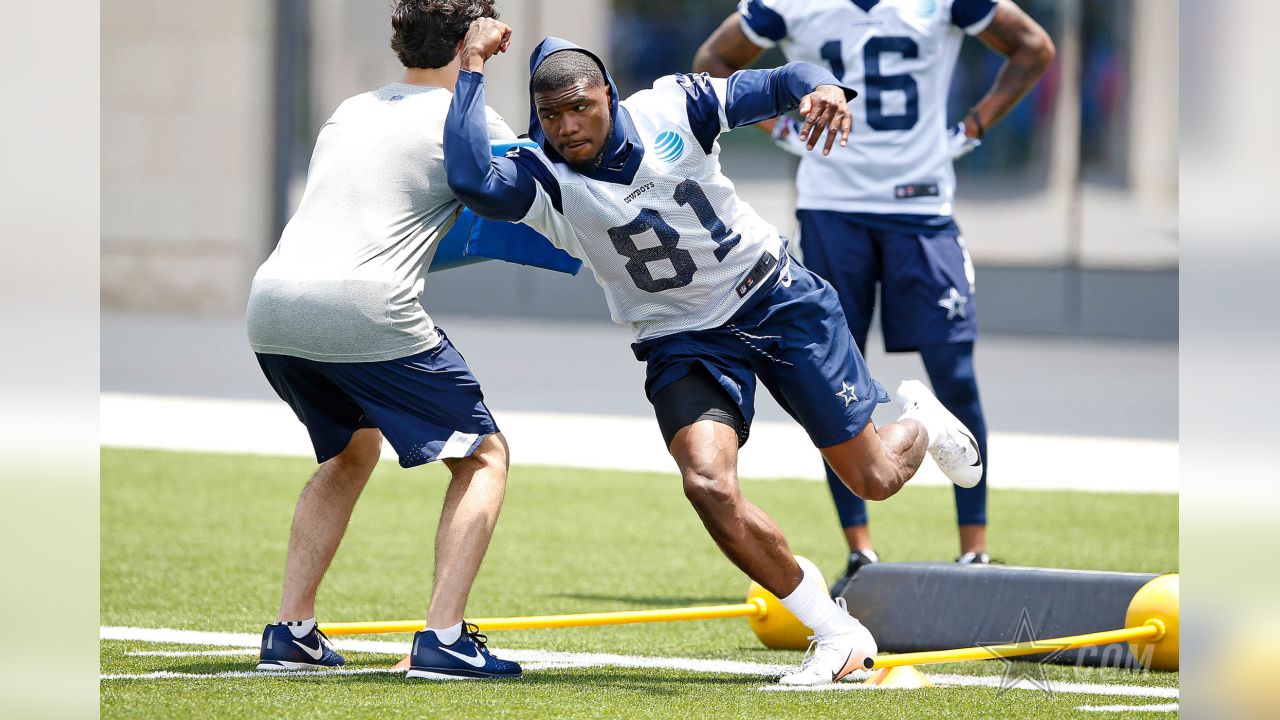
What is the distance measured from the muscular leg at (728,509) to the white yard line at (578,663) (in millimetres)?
310

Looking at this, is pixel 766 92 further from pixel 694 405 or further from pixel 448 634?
pixel 448 634

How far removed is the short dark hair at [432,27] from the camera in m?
4.65

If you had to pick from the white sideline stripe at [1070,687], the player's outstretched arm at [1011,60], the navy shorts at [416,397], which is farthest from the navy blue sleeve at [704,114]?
the player's outstretched arm at [1011,60]

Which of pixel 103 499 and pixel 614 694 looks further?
pixel 103 499

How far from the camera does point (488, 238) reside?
4992 millimetres

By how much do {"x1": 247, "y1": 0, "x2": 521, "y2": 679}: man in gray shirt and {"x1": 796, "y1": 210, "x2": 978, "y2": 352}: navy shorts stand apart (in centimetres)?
212

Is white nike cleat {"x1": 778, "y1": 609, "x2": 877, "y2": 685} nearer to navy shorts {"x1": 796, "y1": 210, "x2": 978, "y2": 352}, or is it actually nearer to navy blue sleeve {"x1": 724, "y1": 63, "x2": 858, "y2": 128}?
navy blue sleeve {"x1": 724, "y1": 63, "x2": 858, "y2": 128}

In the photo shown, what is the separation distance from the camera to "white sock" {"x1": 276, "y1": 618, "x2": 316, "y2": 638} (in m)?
4.74

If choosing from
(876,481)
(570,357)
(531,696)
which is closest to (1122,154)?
(570,357)

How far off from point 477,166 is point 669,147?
552 mm
